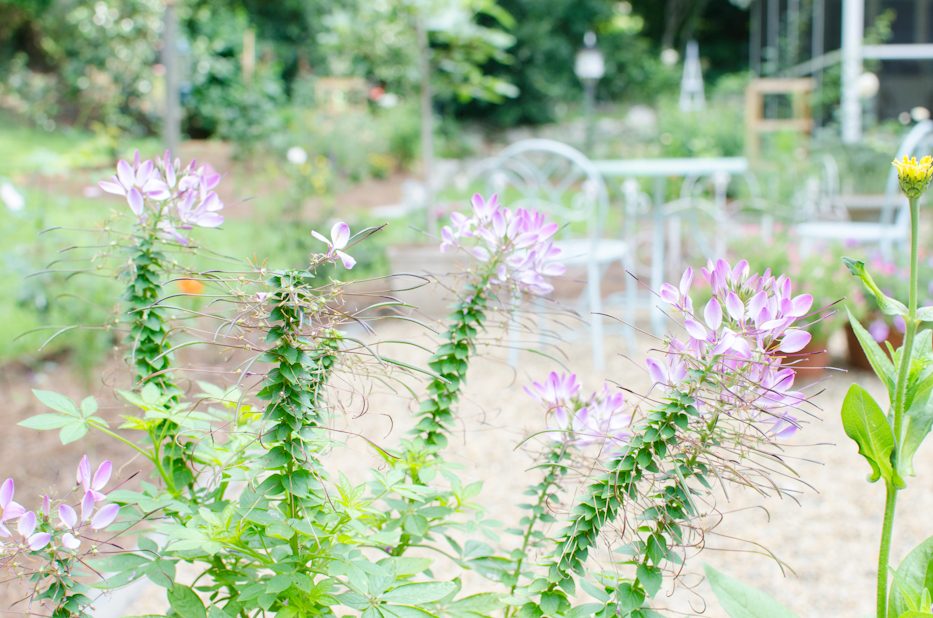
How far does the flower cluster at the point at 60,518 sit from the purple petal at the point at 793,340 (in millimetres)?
556

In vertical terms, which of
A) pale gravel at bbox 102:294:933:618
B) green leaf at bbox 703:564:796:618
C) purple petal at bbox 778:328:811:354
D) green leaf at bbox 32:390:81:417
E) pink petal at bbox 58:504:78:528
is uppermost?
purple petal at bbox 778:328:811:354

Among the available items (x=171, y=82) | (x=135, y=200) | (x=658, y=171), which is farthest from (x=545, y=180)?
(x=135, y=200)

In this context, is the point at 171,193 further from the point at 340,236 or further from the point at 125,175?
the point at 340,236

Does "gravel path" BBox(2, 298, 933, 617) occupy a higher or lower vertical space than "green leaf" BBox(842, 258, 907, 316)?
lower

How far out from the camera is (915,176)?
731 millimetres

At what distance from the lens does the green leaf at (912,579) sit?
33.4 inches

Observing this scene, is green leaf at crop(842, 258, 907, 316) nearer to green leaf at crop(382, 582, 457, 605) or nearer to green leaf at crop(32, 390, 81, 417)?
green leaf at crop(382, 582, 457, 605)

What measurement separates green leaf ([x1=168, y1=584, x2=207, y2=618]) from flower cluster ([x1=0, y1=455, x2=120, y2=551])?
0.08 metres

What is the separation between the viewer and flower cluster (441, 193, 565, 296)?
954 millimetres

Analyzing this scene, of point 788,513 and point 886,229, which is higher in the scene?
point 886,229

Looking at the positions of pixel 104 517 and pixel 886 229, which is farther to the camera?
pixel 886 229

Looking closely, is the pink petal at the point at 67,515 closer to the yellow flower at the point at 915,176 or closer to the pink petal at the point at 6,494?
the pink petal at the point at 6,494

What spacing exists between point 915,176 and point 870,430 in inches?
9.1

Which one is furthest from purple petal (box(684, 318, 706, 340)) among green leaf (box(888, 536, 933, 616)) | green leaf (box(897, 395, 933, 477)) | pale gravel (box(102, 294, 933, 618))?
pale gravel (box(102, 294, 933, 618))
